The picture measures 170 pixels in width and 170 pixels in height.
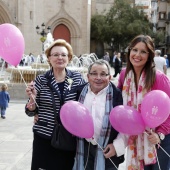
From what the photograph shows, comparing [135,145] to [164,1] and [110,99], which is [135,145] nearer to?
[110,99]

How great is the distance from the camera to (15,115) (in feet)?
33.6

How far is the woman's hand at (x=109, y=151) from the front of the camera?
10.4 feet

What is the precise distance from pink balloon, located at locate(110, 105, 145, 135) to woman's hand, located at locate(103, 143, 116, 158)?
0.19 metres

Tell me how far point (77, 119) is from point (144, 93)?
64 centimetres

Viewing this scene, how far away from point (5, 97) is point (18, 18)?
2066 cm

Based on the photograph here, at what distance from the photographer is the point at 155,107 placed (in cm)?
301

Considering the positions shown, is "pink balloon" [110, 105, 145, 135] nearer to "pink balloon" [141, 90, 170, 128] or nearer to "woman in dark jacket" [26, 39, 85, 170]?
"pink balloon" [141, 90, 170, 128]

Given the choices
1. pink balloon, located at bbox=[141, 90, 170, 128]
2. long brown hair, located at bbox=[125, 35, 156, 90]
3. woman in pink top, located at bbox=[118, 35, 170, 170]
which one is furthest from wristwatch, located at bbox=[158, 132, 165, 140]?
long brown hair, located at bbox=[125, 35, 156, 90]

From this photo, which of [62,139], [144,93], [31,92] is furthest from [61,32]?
[144,93]

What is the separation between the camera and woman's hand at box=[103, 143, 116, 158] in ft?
10.4

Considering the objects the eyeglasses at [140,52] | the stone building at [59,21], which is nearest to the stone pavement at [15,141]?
the eyeglasses at [140,52]

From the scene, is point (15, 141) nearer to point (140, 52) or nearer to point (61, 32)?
point (140, 52)

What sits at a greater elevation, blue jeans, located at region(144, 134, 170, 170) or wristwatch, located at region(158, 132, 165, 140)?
wristwatch, located at region(158, 132, 165, 140)

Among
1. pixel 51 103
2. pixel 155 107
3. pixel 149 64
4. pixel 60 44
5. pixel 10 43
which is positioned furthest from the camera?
pixel 10 43
